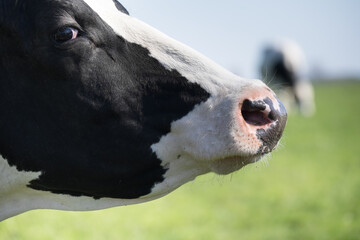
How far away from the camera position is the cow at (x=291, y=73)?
2358 cm

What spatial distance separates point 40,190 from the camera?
2.45 m

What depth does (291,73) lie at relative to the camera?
24.7 metres

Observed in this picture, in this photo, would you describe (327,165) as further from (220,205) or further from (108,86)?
(108,86)

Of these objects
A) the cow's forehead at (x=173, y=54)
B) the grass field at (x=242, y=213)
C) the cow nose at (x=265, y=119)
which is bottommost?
the grass field at (x=242, y=213)

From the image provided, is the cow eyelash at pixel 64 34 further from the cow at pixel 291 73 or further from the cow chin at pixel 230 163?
the cow at pixel 291 73

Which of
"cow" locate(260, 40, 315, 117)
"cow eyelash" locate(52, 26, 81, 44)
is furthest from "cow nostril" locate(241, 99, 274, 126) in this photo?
"cow" locate(260, 40, 315, 117)

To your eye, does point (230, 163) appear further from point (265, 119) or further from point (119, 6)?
point (119, 6)

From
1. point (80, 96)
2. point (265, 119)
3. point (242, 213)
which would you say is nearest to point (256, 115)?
Result: point (265, 119)

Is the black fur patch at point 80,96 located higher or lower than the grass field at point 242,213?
higher

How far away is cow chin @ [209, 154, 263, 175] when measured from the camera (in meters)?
2.21

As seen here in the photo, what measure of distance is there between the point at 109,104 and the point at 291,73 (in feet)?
76.2

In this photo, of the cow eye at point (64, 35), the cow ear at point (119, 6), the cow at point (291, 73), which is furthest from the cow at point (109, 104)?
the cow at point (291, 73)

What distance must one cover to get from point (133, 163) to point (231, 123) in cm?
50

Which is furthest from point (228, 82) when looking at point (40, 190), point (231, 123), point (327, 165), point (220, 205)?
point (327, 165)
